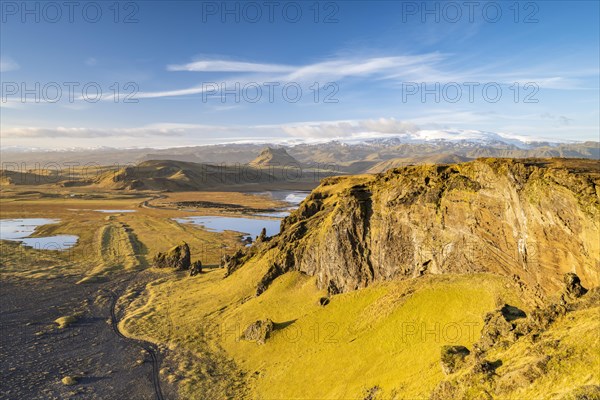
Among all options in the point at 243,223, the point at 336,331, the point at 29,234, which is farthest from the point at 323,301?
the point at 29,234

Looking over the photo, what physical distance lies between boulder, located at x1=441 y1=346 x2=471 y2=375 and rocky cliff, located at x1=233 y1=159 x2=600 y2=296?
24.8 feet

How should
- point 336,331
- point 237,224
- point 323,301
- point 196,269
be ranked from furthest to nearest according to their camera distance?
point 237,224, point 196,269, point 323,301, point 336,331

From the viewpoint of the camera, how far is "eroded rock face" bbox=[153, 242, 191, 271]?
79875mm

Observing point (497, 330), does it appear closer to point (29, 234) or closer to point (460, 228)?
point (460, 228)

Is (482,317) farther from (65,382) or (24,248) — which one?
(24,248)

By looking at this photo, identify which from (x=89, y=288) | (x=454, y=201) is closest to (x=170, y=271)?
(x=89, y=288)

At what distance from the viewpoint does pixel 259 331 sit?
141 feet

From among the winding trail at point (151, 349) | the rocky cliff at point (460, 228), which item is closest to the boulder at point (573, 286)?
the rocky cliff at point (460, 228)

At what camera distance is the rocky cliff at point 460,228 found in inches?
981

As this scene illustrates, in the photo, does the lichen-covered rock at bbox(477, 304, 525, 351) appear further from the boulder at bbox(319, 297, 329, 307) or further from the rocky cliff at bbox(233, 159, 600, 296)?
the boulder at bbox(319, 297, 329, 307)

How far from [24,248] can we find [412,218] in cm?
10519

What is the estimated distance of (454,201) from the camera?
114ft

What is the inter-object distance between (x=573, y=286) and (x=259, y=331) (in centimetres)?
3157

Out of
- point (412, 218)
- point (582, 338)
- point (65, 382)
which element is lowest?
point (65, 382)
